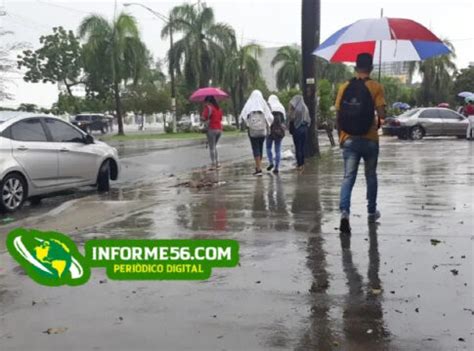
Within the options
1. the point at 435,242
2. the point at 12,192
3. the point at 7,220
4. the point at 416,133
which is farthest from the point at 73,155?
the point at 416,133

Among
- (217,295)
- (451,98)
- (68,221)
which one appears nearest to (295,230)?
(217,295)

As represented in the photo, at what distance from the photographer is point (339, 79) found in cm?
7419

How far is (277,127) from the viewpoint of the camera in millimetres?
13875

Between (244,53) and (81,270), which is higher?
(244,53)

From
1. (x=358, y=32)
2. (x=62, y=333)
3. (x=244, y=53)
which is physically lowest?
(x=62, y=333)

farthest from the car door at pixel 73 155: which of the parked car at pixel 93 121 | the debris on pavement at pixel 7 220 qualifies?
the parked car at pixel 93 121

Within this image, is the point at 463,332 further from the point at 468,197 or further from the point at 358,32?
the point at 468,197

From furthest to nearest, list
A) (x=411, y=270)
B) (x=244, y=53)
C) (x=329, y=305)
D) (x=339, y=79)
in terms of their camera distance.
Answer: (x=339, y=79), (x=244, y=53), (x=411, y=270), (x=329, y=305)

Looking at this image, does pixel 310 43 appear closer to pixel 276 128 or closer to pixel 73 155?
pixel 276 128

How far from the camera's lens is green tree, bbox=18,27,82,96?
63531 mm

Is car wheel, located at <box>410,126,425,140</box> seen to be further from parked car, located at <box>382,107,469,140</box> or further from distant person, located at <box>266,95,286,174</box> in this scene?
distant person, located at <box>266,95,286,174</box>

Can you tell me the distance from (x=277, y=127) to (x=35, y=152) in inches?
217

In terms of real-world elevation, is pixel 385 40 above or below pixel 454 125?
above

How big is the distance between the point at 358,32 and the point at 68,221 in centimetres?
445
